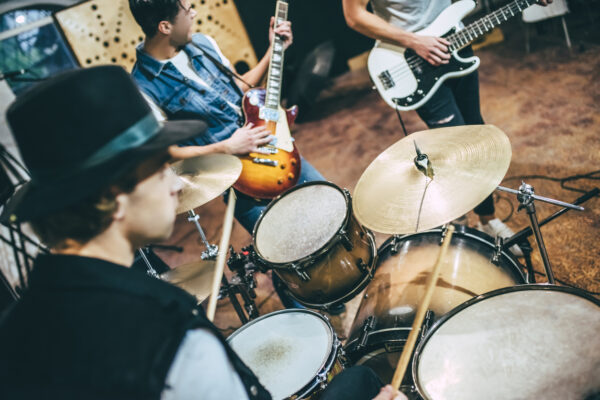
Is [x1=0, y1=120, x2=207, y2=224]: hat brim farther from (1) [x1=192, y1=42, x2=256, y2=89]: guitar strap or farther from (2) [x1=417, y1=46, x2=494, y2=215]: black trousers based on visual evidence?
(2) [x1=417, y1=46, x2=494, y2=215]: black trousers

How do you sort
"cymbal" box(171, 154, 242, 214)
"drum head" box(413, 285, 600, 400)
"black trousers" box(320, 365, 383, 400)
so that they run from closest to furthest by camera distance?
"drum head" box(413, 285, 600, 400) → "black trousers" box(320, 365, 383, 400) → "cymbal" box(171, 154, 242, 214)

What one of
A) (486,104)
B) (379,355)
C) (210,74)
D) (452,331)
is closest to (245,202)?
(210,74)

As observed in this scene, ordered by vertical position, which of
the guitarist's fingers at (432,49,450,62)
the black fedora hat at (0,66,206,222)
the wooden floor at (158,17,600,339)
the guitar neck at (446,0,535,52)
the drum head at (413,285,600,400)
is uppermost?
the black fedora hat at (0,66,206,222)

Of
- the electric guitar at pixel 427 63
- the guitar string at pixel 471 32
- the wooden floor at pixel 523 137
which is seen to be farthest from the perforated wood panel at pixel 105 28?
the guitar string at pixel 471 32

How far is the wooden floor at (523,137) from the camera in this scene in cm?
261

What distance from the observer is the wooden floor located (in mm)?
2609

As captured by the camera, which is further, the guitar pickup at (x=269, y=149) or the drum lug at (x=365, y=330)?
the guitar pickup at (x=269, y=149)

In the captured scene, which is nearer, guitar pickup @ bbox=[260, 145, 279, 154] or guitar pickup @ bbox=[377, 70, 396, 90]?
guitar pickup @ bbox=[260, 145, 279, 154]

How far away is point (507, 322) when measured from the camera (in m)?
1.29

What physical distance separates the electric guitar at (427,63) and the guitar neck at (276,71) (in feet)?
2.31

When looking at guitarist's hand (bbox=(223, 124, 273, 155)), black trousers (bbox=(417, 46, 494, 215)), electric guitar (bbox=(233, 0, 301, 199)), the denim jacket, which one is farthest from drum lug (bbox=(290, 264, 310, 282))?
black trousers (bbox=(417, 46, 494, 215))

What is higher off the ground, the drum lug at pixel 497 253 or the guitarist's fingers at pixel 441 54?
the guitarist's fingers at pixel 441 54

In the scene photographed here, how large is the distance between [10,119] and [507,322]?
168cm

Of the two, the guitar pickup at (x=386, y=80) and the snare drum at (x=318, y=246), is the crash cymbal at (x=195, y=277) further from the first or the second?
the guitar pickup at (x=386, y=80)
